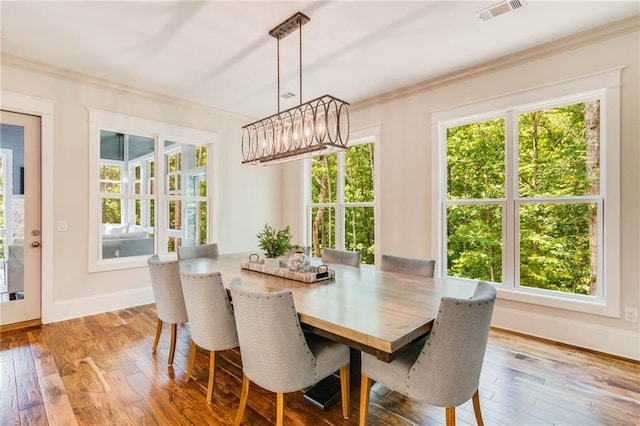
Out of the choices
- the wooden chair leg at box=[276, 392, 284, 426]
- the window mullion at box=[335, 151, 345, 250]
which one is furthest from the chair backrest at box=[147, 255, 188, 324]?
the window mullion at box=[335, 151, 345, 250]

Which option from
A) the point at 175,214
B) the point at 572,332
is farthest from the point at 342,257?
the point at 175,214

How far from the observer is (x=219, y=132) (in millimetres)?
4957

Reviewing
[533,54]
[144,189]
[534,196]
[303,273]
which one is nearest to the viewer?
[303,273]

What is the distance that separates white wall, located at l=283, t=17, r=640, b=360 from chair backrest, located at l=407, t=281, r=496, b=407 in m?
2.13

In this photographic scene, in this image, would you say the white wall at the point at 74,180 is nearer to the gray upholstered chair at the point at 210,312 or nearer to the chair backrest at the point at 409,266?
the gray upholstered chair at the point at 210,312

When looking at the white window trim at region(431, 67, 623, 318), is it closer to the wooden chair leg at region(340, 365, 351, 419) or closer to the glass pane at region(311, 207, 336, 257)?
the wooden chair leg at region(340, 365, 351, 419)

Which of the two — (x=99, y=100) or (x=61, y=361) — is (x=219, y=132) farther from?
(x=61, y=361)

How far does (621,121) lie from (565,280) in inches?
59.3

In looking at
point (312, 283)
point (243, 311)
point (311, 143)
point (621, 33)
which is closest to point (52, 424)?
point (243, 311)

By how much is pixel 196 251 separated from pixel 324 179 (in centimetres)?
248

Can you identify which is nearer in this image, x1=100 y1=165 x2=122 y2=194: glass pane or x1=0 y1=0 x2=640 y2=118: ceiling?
x1=0 y1=0 x2=640 y2=118: ceiling

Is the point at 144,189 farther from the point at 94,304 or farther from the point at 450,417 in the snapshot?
the point at 450,417

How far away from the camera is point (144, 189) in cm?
447

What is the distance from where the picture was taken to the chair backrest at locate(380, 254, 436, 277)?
254cm
